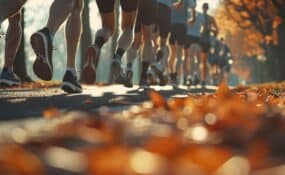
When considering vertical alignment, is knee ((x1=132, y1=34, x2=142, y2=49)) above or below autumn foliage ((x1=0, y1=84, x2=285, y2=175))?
above

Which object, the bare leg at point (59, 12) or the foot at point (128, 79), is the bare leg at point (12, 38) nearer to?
the bare leg at point (59, 12)

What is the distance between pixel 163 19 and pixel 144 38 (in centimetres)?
279

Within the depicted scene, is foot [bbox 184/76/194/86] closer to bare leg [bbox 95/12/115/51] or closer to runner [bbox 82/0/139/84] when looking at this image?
runner [bbox 82/0/139/84]

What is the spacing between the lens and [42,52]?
20.0 ft

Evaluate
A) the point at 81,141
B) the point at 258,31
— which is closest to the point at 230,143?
the point at 81,141

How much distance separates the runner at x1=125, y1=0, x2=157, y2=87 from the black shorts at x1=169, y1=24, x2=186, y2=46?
14.3 feet

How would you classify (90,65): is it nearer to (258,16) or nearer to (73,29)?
(73,29)

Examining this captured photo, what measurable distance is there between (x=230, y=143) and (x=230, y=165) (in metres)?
0.62

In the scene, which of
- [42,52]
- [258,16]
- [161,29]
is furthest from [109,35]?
[258,16]

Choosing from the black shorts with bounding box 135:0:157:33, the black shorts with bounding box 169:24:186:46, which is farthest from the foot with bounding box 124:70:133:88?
the black shorts with bounding box 169:24:186:46

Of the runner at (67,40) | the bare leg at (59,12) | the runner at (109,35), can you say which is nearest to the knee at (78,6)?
the runner at (67,40)

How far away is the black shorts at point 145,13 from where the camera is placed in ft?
33.5

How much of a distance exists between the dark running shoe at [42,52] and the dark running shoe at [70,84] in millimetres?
298

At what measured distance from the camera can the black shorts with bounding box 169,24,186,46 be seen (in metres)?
15.7
